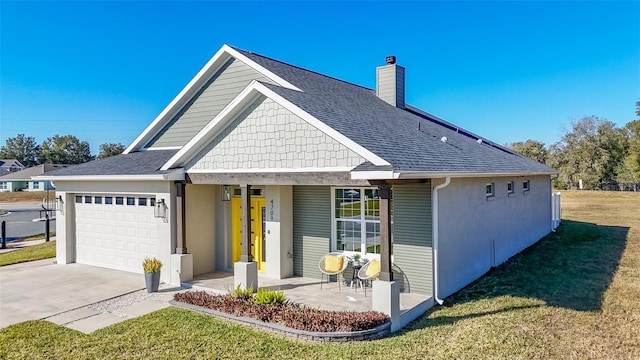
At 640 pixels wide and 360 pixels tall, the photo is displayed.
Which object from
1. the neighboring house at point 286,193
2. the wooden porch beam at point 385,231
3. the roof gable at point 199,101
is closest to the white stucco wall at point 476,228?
the neighboring house at point 286,193

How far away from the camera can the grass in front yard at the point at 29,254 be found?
14.5 meters

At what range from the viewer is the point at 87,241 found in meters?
13.3

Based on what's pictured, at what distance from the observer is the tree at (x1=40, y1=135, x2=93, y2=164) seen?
87500 mm

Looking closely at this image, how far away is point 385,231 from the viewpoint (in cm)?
752

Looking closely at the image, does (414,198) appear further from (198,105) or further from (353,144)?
(198,105)

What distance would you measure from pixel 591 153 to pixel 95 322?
61.4m

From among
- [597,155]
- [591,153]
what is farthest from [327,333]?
[597,155]

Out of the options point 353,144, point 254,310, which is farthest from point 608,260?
point 254,310

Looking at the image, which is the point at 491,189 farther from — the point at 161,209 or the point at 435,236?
the point at 161,209

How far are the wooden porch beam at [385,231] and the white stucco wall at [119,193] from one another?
6.17 metres

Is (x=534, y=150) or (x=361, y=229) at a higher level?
(x=534, y=150)

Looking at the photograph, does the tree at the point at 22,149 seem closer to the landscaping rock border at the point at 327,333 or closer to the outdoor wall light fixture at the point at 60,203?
the outdoor wall light fixture at the point at 60,203

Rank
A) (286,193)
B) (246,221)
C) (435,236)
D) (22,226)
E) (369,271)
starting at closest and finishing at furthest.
A: (435,236), (369,271), (246,221), (286,193), (22,226)

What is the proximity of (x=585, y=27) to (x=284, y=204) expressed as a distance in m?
19.5
